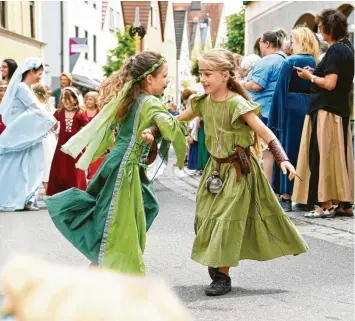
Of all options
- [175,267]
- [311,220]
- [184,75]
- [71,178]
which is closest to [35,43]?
[71,178]

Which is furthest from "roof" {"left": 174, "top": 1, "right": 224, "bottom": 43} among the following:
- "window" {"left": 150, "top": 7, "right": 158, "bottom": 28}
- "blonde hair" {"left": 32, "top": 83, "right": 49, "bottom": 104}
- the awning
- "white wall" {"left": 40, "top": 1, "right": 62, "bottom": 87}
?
"blonde hair" {"left": 32, "top": 83, "right": 49, "bottom": 104}

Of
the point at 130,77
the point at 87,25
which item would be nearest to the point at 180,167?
the point at 130,77

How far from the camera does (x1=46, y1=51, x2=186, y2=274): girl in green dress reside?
17.0 ft

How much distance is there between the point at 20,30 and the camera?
35.2m

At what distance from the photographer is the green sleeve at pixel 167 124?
5.19 m

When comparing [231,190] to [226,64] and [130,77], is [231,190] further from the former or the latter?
[130,77]

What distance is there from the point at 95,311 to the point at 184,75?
100185mm

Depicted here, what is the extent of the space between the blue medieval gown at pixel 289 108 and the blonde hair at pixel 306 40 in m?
0.07

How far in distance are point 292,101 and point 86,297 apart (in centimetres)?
883

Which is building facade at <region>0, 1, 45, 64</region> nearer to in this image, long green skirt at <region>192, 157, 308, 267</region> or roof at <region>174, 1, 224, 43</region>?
long green skirt at <region>192, 157, 308, 267</region>

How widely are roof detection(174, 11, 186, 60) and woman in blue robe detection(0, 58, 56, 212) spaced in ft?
280

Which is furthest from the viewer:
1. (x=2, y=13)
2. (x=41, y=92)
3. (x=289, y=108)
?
(x=2, y=13)

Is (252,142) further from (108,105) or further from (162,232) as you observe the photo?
(162,232)

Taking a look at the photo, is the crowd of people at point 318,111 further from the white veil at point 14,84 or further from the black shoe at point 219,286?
the black shoe at point 219,286
